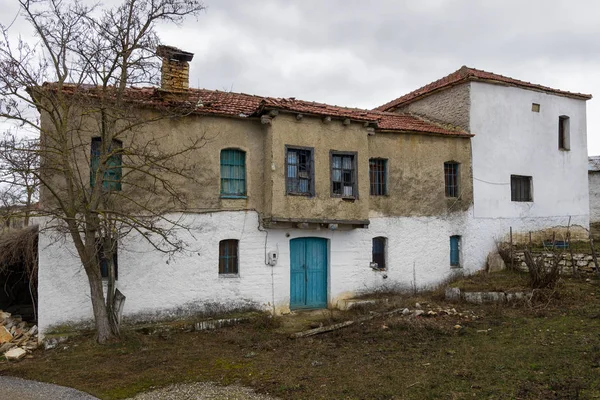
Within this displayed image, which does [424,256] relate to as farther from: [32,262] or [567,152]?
[32,262]

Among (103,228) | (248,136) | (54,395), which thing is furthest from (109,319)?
(248,136)

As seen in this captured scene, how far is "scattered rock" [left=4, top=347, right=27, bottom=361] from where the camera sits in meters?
10.1

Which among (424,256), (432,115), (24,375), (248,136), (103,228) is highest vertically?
(432,115)

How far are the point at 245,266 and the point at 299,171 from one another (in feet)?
10.6

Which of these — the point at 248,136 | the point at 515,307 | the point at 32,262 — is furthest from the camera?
the point at 248,136

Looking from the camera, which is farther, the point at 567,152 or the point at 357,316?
the point at 567,152

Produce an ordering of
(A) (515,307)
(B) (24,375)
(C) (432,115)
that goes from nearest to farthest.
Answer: (B) (24,375)
(A) (515,307)
(C) (432,115)

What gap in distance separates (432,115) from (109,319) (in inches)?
558

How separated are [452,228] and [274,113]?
7974 millimetres

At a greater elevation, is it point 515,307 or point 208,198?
point 208,198

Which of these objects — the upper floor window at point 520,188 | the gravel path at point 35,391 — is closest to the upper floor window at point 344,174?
the upper floor window at point 520,188

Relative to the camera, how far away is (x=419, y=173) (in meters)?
15.9

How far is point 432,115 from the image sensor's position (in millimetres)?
18672

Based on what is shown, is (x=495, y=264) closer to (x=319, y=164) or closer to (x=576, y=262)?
(x=576, y=262)
